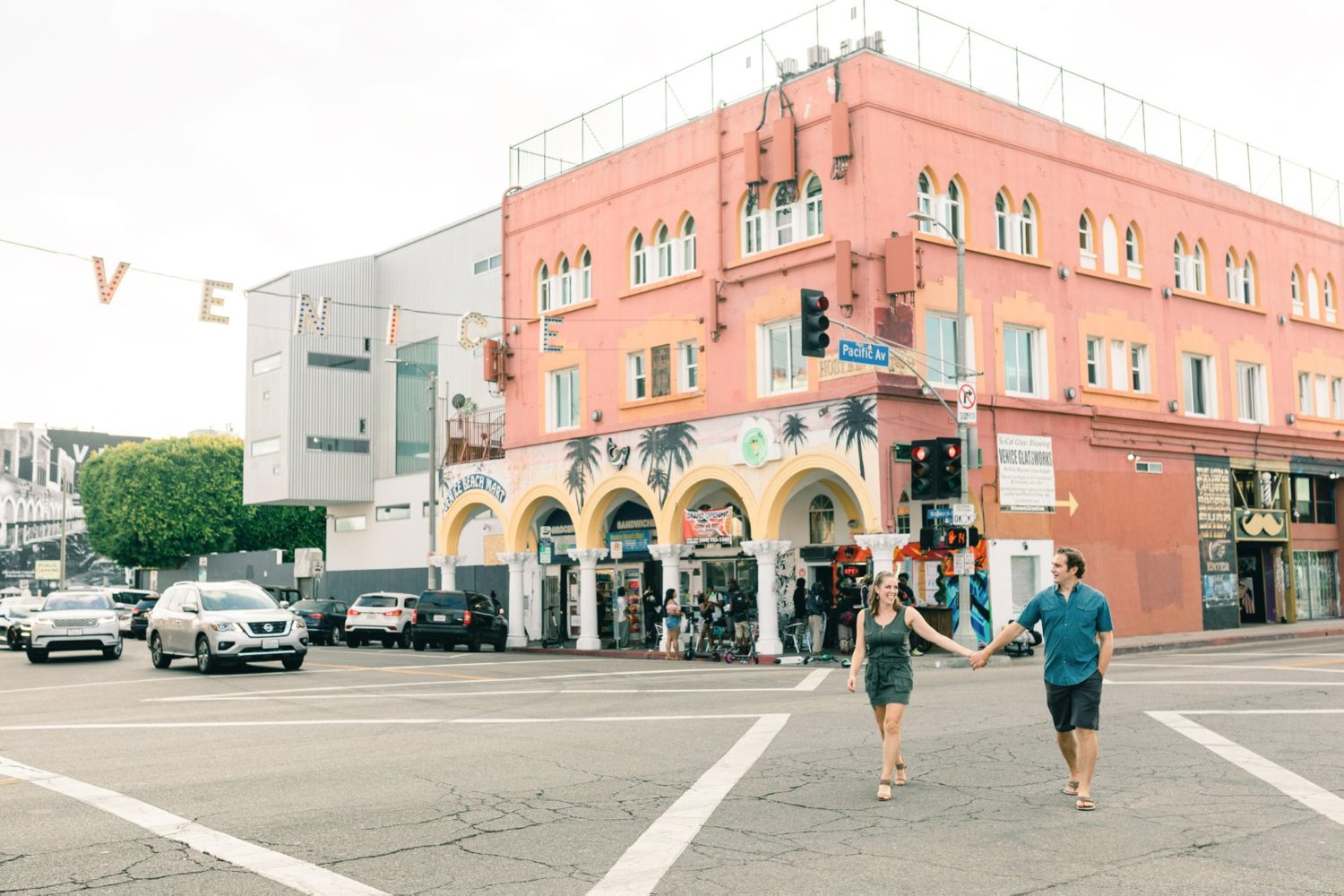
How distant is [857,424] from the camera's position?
1093 inches

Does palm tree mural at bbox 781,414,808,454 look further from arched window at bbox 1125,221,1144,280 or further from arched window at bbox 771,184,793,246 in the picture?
arched window at bbox 1125,221,1144,280

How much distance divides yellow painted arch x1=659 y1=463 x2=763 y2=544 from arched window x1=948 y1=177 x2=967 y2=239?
7.61m

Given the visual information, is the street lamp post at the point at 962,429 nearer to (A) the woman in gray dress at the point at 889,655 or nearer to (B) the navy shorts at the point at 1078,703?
(A) the woman in gray dress at the point at 889,655

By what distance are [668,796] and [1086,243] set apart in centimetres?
2660

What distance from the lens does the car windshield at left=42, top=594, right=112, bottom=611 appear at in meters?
30.1

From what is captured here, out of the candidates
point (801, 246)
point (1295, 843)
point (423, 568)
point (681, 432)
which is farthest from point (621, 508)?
point (1295, 843)

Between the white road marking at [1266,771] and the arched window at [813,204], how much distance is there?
17.6m

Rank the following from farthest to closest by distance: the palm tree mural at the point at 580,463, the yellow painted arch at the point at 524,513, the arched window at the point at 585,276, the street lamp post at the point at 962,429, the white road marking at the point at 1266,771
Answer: the yellow painted arch at the point at 524,513, the arched window at the point at 585,276, the palm tree mural at the point at 580,463, the street lamp post at the point at 962,429, the white road marking at the point at 1266,771

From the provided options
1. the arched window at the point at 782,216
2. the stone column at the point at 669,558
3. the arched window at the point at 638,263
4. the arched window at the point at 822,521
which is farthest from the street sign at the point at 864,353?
the arched window at the point at 638,263

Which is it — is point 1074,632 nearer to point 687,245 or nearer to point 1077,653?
point 1077,653

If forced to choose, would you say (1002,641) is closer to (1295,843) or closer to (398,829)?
(1295,843)

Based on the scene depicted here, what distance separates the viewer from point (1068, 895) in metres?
6.71

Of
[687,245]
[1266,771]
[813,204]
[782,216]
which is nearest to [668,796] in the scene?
[1266,771]

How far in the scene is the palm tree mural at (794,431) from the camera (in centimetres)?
2898
